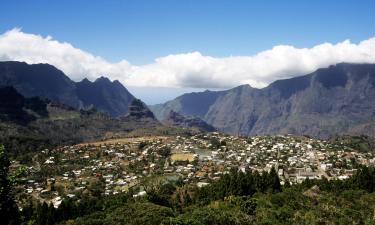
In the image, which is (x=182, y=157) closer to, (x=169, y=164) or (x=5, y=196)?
(x=169, y=164)

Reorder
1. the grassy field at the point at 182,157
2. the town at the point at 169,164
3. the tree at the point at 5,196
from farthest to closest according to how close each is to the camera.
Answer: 1. the grassy field at the point at 182,157
2. the town at the point at 169,164
3. the tree at the point at 5,196

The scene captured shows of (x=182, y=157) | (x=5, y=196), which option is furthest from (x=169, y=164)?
(x=5, y=196)

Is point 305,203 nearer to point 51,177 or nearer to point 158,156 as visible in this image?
point 51,177

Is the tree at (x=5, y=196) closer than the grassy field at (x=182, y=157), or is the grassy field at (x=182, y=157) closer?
the tree at (x=5, y=196)

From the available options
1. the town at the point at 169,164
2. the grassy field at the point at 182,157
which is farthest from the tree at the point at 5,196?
the grassy field at the point at 182,157

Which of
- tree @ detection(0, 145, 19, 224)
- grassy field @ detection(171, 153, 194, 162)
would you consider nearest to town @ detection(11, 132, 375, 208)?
grassy field @ detection(171, 153, 194, 162)

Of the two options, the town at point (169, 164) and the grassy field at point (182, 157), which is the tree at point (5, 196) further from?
the grassy field at point (182, 157)

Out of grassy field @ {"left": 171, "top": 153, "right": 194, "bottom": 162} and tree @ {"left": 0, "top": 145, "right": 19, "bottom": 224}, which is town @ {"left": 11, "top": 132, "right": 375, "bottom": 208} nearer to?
grassy field @ {"left": 171, "top": 153, "right": 194, "bottom": 162}
